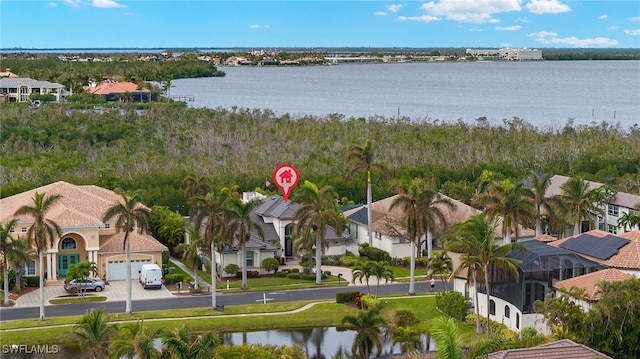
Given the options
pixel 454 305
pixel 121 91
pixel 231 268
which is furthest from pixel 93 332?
pixel 121 91

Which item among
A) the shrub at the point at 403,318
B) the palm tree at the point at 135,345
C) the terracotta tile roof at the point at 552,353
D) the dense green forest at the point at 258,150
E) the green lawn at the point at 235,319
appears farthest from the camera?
→ the dense green forest at the point at 258,150

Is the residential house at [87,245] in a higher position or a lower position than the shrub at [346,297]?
higher

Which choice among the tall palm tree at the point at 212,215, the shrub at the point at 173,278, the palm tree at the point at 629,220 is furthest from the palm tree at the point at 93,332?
the palm tree at the point at 629,220

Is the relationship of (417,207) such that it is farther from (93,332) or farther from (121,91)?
(121,91)

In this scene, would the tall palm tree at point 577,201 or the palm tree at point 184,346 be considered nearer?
the palm tree at point 184,346

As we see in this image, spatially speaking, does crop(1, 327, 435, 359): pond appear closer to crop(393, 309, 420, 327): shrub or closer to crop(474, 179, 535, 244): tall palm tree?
crop(393, 309, 420, 327): shrub

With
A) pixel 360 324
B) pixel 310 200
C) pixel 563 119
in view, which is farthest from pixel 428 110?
pixel 360 324

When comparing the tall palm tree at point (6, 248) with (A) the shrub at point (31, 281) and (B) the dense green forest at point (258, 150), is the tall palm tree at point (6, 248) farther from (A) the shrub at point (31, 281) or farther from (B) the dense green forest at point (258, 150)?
(B) the dense green forest at point (258, 150)
